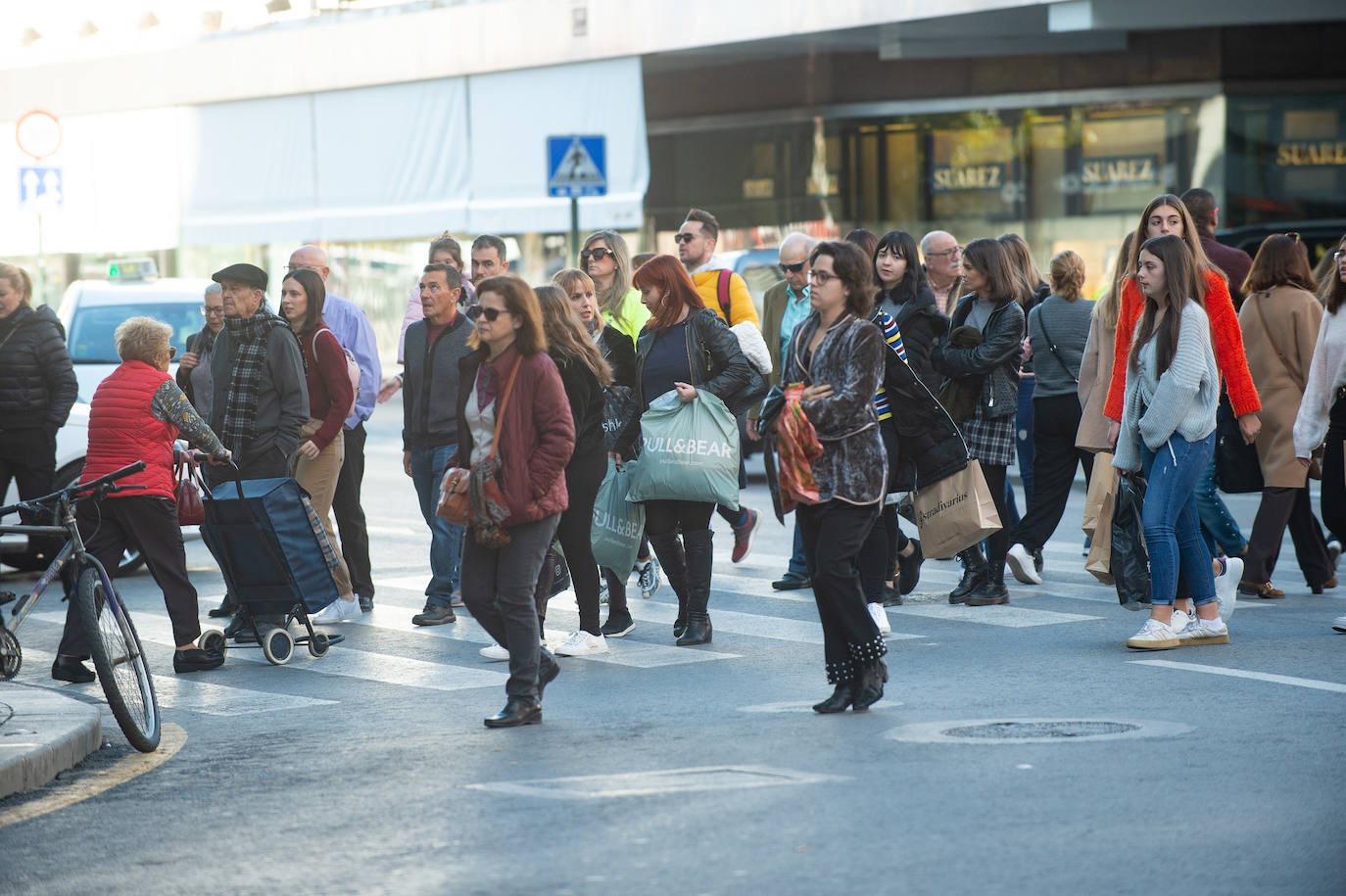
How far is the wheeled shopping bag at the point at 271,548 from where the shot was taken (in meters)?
9.18

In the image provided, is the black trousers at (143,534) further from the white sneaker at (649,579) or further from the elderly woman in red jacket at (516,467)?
the white sneaker at (649,579)

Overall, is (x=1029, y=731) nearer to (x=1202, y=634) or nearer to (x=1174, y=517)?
(x=1174, y=517)

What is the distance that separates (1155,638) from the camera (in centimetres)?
873

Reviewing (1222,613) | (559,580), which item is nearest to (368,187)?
(559,580)

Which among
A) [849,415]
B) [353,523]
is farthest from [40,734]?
[353,523]

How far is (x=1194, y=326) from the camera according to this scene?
336 inches

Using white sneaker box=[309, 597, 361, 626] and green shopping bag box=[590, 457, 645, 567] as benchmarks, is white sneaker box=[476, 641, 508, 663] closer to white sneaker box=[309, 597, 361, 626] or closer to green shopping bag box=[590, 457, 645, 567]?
green shopping bag box=[590, 457, 645, 567]

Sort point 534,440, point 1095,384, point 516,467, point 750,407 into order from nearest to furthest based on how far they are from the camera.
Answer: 1. point 516,467
2. point 534,440
3. point 750,407
4. point 1095,384

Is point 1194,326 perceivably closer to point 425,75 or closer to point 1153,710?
point 1153,710

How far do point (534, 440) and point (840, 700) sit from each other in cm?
150

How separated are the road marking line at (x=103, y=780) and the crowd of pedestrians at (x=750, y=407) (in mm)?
1216

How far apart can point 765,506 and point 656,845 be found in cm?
997

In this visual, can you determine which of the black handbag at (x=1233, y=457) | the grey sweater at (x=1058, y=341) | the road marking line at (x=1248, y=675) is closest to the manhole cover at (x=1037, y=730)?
the road marking line at (x=1248, y=675)

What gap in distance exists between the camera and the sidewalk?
676 centimetres
